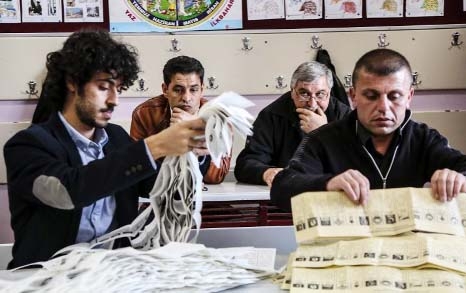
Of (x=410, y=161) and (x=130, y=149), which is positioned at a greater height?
(x=130, y=149)

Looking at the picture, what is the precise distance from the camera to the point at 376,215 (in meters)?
1.06

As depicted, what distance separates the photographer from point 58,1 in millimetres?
3266

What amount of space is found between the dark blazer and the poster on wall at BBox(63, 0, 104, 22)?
196 cm

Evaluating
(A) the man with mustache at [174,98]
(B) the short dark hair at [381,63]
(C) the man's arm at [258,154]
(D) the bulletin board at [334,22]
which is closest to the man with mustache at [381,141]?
(B) the short dark hair at [381,63]

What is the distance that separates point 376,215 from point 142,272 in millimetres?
440

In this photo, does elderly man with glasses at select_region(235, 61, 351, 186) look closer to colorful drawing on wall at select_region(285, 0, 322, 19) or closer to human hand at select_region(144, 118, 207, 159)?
colorful drawing on wall at select_region(285, 0, 322, 19)

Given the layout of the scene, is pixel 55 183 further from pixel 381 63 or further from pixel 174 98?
pixel 174 98

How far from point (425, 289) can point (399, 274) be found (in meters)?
0.05

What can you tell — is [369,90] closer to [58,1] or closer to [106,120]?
[106,120]

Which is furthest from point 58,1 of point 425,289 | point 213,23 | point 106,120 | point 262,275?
point 425,289

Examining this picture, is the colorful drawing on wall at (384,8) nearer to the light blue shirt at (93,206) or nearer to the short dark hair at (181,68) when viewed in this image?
the short dark hair at (181,68)

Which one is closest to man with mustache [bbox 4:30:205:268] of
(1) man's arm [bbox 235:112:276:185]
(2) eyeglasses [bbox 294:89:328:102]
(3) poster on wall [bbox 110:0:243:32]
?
(1) man's arm [bbox 235:112:276:185]

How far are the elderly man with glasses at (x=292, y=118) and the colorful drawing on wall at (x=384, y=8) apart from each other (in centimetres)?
84

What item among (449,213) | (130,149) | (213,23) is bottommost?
(449,213)
